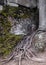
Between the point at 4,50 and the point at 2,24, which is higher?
→ the point at 2,24

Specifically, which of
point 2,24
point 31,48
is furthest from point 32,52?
point 2,24

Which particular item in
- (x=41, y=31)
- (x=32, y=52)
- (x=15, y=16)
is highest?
(x=15, y=16)

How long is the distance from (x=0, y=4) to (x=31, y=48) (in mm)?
825

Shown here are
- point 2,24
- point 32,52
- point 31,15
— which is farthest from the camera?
point 31,15

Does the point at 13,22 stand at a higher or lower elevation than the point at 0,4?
lower

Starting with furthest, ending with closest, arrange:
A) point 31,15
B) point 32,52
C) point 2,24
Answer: point 31,15 < point 2,24 < point 32,52

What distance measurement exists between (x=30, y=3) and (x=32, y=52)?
33.2 inches

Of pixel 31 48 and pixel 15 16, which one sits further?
pixel 15 16

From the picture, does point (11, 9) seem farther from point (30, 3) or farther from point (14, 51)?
point (14, 51)

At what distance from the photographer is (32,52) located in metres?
2.96

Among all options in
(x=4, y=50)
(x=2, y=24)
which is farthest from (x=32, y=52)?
(x=2, y=24)

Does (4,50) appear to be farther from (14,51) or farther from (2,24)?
(2,24)

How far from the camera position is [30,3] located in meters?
3.41

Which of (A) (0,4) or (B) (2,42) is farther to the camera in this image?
(A) (0,4)
